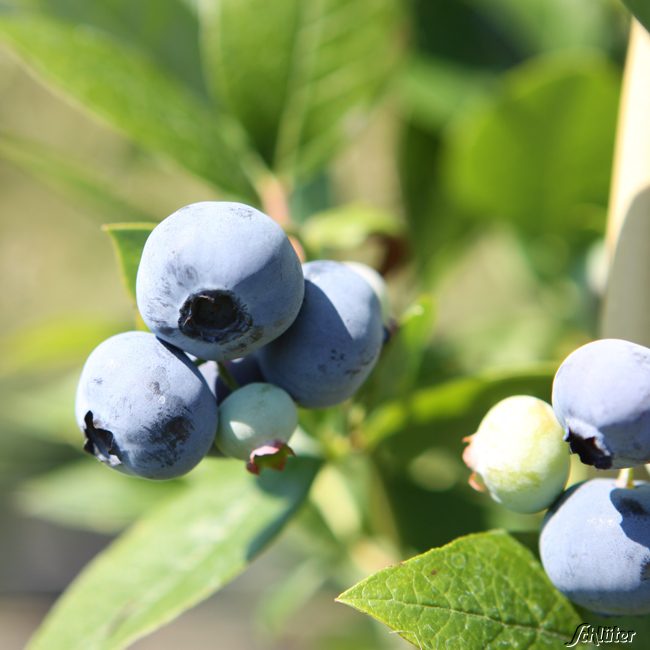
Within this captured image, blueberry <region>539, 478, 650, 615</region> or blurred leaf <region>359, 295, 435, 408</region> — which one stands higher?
blueberry <region>539, 478, 650, 615</region>

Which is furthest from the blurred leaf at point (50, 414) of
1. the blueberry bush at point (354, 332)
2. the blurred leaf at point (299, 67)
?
the blurred leaf at point (299, 67)

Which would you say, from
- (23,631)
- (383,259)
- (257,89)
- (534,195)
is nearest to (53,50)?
(257,89)

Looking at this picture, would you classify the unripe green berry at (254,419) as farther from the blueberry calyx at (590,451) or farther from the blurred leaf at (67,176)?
the blurred leaf at (67,176)

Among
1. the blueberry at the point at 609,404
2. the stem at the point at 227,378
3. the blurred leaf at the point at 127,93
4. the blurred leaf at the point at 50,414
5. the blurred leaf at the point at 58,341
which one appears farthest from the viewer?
the blurred leaf at the point at 50,414

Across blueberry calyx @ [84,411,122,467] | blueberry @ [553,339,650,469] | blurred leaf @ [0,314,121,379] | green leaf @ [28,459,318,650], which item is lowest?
blurred leaf @ [0,314,121,379]

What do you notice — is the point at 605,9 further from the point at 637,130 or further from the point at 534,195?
the point at 637,130

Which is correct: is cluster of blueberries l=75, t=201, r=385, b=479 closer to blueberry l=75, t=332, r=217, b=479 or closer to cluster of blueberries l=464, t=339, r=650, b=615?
blueberry l=75, t=332, r=217, b=479

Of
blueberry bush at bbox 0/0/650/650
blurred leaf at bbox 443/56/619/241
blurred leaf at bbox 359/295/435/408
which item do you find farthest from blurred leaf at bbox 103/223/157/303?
blurred leaf at bbox 443/56/619/241
